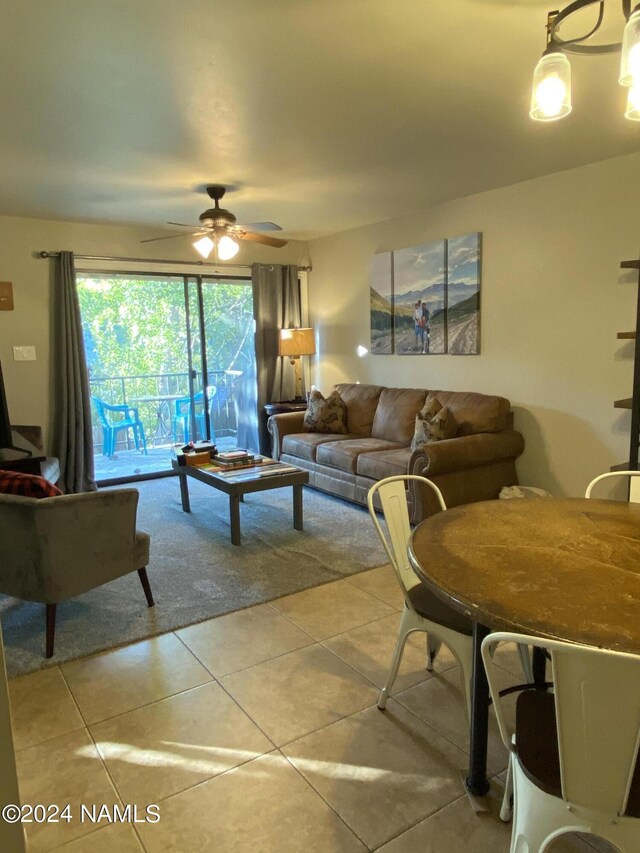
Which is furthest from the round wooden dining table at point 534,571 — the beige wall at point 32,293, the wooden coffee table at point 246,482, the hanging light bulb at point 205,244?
the beige wall at point 32,293

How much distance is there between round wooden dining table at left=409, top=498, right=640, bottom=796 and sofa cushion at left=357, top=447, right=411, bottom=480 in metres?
2.08

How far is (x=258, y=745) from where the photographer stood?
1.98 m

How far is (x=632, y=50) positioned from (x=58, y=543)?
2.71m

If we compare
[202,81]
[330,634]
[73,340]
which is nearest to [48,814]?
[330,634]

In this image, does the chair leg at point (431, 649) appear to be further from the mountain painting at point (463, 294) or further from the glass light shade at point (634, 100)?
the mountain painting at point (463, 294)

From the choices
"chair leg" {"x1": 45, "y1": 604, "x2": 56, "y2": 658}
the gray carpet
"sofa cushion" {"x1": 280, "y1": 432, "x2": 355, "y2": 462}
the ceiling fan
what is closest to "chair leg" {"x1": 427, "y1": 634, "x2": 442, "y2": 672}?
the gray carpet

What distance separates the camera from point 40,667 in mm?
2482

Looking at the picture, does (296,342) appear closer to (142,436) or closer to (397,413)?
(397,413)

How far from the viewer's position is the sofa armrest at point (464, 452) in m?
3.90

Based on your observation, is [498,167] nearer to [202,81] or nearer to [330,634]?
[202,81]

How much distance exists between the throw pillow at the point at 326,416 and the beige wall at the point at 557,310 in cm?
99

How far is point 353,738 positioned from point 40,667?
4.74 feet

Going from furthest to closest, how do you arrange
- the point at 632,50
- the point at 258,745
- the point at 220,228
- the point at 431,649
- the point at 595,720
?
the point at 220,228
the point at 431,649
the point at 258,745
the point at 632,50
the point at 595,720

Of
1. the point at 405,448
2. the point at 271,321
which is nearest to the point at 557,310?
the point at 405,448
